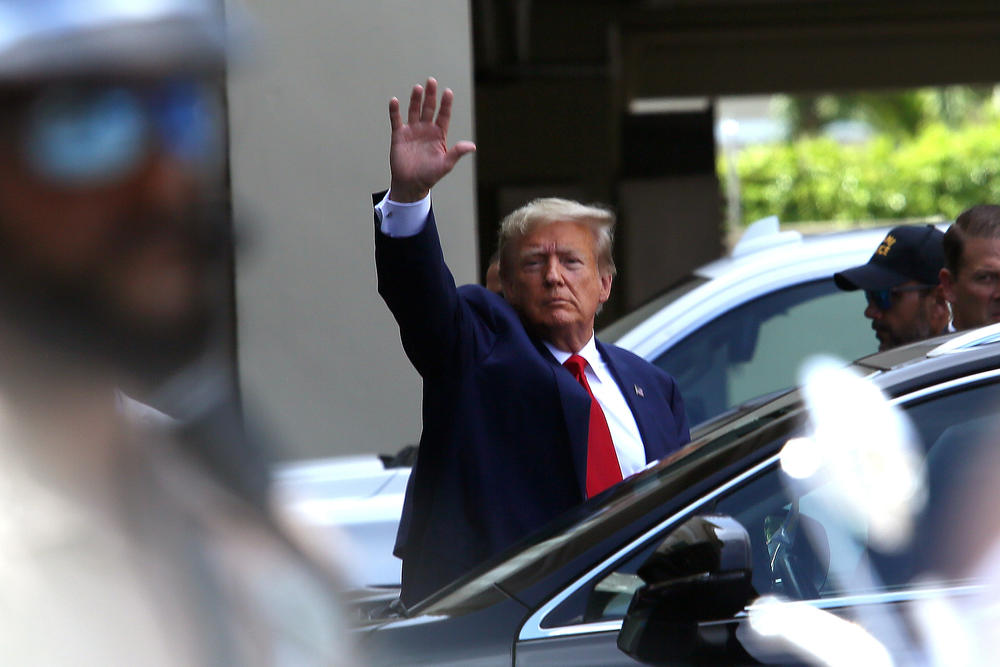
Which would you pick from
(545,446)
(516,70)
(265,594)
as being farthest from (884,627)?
(516,70)

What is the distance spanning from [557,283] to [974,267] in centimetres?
126

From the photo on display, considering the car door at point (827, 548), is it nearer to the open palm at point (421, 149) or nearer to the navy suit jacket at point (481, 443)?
the navy suit jacket at point (481, 443)

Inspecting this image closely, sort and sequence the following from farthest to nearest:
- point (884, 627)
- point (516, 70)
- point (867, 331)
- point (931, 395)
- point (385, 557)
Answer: point (516, 70) < point (867, 331) < point (385, 557) < point (931, 395) < point (884, 627)

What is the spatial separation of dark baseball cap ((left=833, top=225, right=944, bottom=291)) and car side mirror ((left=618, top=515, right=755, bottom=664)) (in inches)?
71.1

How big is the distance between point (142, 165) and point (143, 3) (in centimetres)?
9

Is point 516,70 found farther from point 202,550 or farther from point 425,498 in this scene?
point 202,550

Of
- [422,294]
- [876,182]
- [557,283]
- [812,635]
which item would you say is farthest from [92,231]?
[876,182]

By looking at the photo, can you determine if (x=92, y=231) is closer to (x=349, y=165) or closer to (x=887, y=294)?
(x=887, y=294)

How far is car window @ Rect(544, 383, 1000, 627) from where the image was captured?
8.17 feet

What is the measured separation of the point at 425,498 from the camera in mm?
3109

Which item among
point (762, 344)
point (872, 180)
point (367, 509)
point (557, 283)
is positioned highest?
point (557, 283)

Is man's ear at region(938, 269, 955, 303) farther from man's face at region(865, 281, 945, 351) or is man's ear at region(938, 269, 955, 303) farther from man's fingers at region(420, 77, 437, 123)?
man's fingers at region(420, 77, 437, 123)

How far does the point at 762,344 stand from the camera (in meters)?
4.45

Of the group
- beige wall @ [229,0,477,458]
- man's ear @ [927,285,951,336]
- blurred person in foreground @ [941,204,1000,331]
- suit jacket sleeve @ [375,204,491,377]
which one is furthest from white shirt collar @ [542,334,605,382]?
beige wall @ [229,0,477,458]
